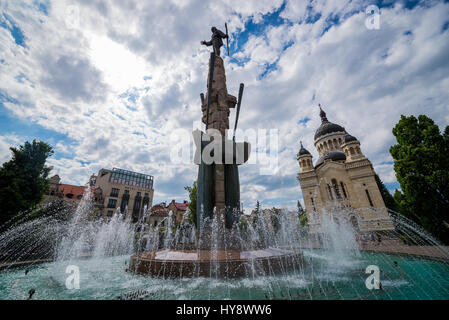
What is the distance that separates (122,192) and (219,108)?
1803 inches

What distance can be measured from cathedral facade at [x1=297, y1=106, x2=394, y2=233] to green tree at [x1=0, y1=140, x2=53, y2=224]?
35329mm

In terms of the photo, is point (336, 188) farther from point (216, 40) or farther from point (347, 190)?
point (216, 40)

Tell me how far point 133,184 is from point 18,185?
133 feet

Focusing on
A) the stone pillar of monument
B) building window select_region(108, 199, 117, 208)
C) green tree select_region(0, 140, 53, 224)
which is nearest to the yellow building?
building window select_region(108, 199, 117, 208)

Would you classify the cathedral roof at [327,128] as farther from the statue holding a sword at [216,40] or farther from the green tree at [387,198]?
the statue holding a sword at [216,40]

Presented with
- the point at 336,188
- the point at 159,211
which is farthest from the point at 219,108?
the point at 159,211

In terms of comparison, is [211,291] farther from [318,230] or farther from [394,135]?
[318,230]

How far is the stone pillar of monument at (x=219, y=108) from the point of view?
33.0 feet

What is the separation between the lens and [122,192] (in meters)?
46.8

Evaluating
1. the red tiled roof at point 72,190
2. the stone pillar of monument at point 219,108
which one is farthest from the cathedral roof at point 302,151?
the red tiled roof at point 72,190

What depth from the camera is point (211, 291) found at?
4516mm

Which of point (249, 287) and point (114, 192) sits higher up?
point (114, 192)

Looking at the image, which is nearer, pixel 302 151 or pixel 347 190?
pixel 347 190

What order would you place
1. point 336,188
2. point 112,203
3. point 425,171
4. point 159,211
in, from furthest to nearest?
point 159,211
point 112,203
point 336,188
point 425,171
